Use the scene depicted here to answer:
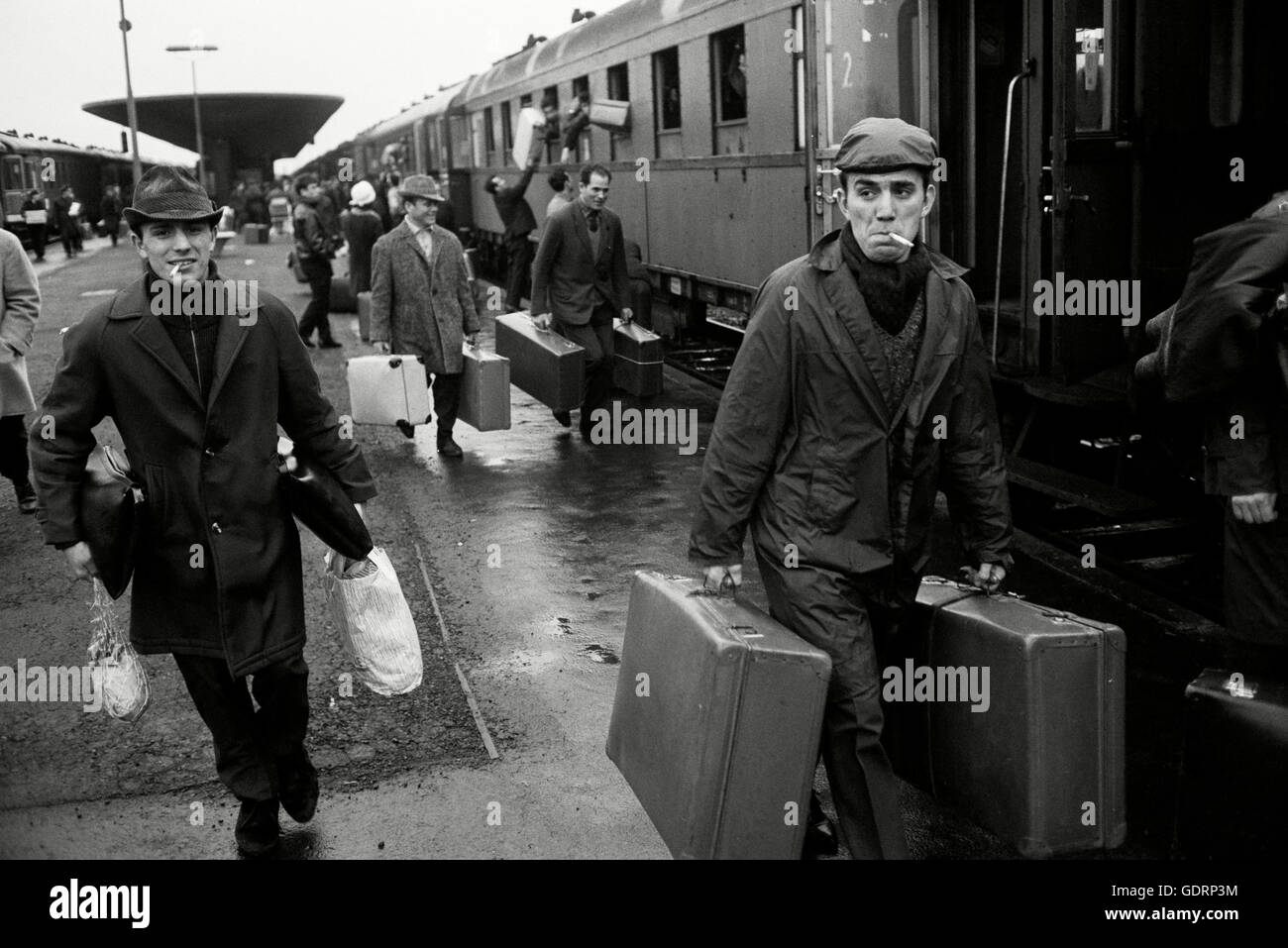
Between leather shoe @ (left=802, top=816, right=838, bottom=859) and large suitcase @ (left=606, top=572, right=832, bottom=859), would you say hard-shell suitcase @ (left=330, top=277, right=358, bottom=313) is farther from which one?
large suitcase @ (left=606, top=572, right=832, bottom=859)

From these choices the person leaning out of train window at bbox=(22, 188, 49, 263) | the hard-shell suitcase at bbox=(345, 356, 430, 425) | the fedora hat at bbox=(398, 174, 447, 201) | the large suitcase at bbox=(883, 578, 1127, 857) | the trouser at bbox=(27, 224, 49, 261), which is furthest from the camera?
the trouser at bbox=(27, 224, 49, 261)

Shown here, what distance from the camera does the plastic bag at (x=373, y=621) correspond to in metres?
4.29

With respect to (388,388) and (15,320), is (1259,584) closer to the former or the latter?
(15,320)

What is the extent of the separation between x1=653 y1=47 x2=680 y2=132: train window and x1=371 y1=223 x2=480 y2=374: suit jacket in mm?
4889

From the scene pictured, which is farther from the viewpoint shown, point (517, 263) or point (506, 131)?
point (506, 131)

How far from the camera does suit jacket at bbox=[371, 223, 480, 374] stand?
960cm

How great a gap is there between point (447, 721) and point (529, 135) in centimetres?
1469

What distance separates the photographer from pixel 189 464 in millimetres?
3916

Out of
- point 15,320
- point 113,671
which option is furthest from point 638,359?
point 113,671

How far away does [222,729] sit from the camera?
4078 millimetres

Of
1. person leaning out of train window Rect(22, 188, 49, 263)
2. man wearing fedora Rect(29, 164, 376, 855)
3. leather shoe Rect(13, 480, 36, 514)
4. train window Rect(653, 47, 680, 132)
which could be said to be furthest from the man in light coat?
person leaning out of train window Rect(22, 188, 49, 263)

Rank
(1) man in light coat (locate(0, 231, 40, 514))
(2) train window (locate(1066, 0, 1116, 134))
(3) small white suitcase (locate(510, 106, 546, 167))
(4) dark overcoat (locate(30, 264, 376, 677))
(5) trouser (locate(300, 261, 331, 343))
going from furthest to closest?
1. (3) small white suitcase (locate(510, 106, 546, 167))
2. (5) trouser (locate(300, 261, 331, 343))
3. (2) train window (locate(1066, 0, 1116, 134))
4. (1) man in light coat (locate(0, 231, 40, 514))
5. (4) dark overcoat (locate(30, 264, 376, 677))

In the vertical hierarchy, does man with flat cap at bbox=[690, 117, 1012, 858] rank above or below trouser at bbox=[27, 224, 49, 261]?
below
